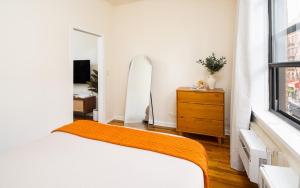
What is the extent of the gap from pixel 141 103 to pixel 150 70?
0.71m

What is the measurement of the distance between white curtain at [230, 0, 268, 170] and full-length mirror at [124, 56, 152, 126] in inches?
71.5

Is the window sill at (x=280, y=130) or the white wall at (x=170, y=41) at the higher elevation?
the white wall at (x=170, y=41)

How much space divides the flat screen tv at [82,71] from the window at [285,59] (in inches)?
150

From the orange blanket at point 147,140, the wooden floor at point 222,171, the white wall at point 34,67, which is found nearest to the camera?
the orange blanket at point 147,140

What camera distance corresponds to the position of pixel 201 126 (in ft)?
9.59

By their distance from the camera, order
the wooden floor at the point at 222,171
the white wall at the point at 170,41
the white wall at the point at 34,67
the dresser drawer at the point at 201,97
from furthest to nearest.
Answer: the white wall at the point at 170,41, the dresser drawer at the point at 201,97, the white wall at the point at 34,67, the wooden floor at the point at 222,171

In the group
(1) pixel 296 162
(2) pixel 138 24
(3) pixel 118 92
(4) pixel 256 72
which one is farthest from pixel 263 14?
(3) pixel 118 92

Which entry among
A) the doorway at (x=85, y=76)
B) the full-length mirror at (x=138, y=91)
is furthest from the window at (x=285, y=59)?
→ the doorway at (x=85, y=76)

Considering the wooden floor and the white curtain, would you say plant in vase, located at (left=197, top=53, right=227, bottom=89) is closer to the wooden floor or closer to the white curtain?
the white curtain

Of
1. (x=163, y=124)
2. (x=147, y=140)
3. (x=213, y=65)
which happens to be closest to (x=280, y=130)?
(x=147, y=140)

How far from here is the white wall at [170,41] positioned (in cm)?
309

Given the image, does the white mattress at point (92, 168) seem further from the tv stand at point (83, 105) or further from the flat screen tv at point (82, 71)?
the flat screen tv at point (82, 71)

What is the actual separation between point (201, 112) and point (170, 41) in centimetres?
152

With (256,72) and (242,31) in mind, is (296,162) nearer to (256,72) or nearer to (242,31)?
(256,72)
